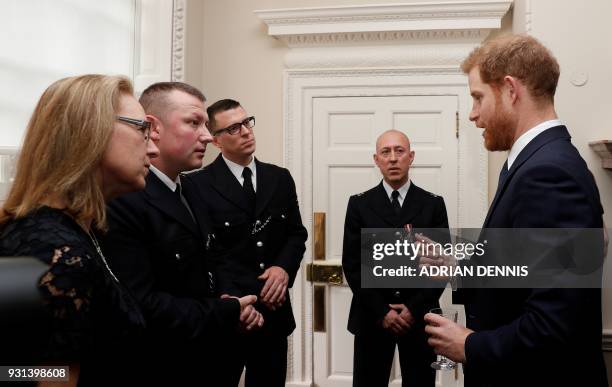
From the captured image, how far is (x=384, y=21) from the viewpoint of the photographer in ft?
12.6

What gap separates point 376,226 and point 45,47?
1.97 m

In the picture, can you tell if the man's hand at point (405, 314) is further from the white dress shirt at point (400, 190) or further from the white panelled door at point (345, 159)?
the white panelled door at point (345, 159)

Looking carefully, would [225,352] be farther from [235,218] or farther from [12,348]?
[12,348]

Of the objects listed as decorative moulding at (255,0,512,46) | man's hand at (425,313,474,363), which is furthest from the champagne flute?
decorative moulding at (255,0,512,46)

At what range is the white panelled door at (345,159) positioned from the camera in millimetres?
3920

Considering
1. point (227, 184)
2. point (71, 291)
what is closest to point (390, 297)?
point (227, 184)

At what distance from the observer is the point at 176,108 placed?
2.02 metres

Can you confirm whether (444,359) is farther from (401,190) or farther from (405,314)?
(401,190)

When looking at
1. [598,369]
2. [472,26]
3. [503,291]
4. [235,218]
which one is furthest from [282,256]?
[472,26]

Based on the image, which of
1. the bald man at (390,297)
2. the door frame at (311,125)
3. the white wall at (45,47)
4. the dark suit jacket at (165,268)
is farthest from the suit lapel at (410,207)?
the white wall at (45,47)

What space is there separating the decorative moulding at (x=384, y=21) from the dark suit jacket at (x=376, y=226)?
4.09 ft

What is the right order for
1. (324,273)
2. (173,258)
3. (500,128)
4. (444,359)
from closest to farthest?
(500,128) → (173,258) → (444,359) → (324,273)

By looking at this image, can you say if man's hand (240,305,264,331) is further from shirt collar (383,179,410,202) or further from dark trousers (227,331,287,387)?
shirt collar (383,179,410,202)

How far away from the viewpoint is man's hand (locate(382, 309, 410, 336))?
9.66ft
